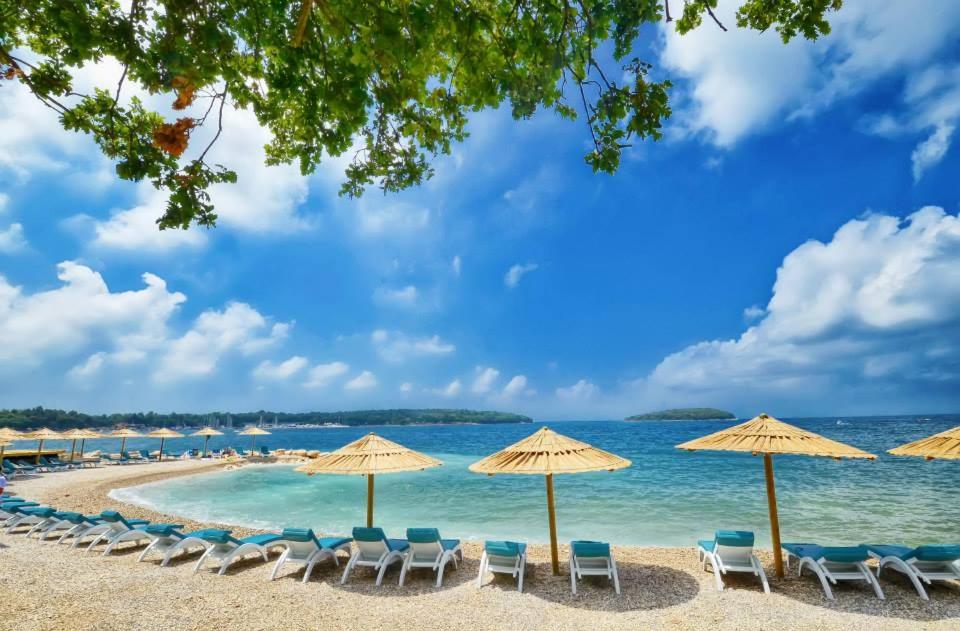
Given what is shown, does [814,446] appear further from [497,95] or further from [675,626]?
[497,95]

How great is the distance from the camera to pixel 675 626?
5422mm

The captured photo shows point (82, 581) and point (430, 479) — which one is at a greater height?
point (82, 581)

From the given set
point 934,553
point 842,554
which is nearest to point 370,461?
point 842,554

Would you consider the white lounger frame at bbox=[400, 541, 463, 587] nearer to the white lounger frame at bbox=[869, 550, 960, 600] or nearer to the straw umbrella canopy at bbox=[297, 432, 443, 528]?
the straw umbrella canopy at bbox=[297, 432, 443, 528]

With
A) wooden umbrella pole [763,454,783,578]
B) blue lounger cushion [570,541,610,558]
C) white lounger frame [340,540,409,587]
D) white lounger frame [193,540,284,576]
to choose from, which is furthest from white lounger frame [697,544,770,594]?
white lounger frame [193,540,284,576]

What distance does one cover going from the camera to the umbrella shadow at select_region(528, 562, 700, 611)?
20.1 feet

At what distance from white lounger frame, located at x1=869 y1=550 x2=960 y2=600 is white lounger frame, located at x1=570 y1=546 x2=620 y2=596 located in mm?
3967

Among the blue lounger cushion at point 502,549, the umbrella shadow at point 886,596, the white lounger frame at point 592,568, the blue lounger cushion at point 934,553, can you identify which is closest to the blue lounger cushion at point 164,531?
the blue lounger cushion at point 502,549

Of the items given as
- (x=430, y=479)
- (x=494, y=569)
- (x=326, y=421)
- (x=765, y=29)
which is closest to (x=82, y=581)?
(x=494, y=569)

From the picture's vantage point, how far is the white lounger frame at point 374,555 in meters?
7.19

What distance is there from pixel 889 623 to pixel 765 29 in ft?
22.6

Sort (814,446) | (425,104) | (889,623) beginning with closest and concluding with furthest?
(425,104) < (889,623) < (814,446)

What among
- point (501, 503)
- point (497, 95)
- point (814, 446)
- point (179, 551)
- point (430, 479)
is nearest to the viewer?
point (497, 95)

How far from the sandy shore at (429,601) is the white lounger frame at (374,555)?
0.87 ft
